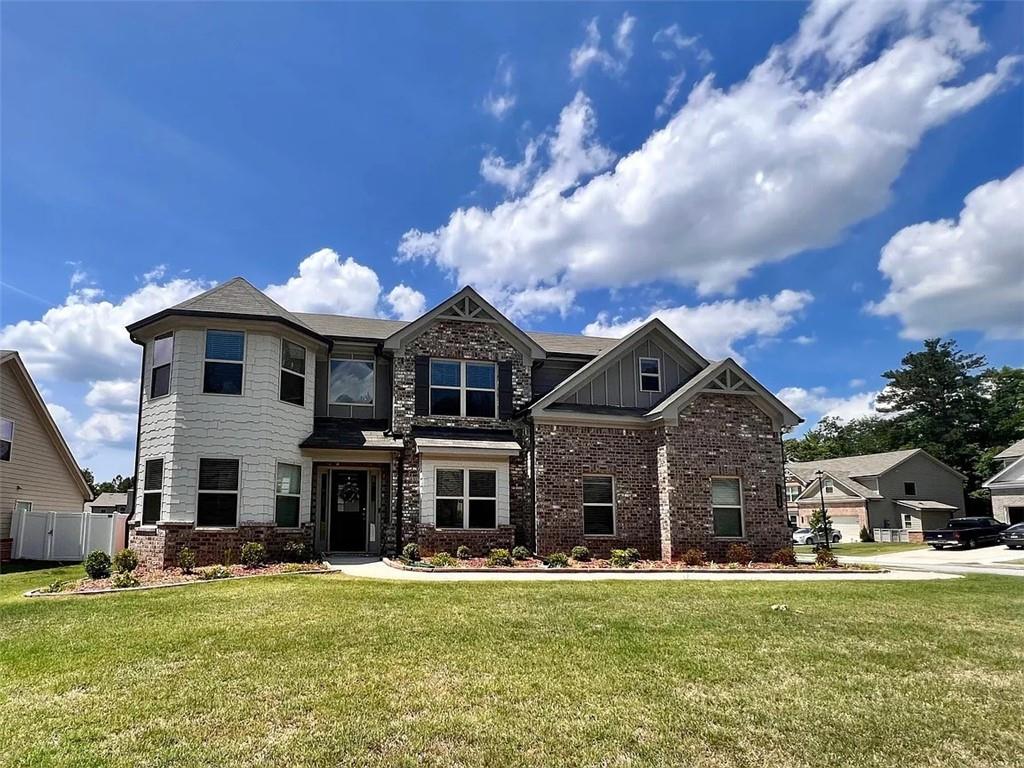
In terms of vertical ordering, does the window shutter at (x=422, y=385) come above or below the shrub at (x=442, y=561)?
above

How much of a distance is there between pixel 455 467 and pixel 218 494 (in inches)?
224

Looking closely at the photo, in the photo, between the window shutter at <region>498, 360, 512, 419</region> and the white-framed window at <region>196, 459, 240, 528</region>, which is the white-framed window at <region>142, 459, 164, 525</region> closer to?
the white-framed window at <region>196, 459, 240, 528</region>

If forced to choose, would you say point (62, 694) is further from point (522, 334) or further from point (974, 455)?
point (974, 455)

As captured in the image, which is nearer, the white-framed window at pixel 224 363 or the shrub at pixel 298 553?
the shrub at pixel 298 553

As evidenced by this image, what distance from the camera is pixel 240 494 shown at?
15805 millimetres

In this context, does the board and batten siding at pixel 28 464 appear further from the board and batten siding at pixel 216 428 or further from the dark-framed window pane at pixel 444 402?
the dark-framed window pane at pixel 444 402

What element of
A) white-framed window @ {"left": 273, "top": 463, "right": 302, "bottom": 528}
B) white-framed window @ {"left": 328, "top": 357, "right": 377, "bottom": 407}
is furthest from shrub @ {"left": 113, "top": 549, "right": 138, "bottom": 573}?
white-framed window @ {"left": 328, "top": 357, "right": 377, "bottom": 407}

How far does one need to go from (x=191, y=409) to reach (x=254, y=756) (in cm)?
1288

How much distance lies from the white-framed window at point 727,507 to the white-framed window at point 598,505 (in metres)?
2.67

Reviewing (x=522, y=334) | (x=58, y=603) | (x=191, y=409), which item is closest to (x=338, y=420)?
(x=191, y=409)

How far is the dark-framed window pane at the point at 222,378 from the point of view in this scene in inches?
633

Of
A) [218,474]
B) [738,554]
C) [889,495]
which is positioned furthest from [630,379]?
[889,495]

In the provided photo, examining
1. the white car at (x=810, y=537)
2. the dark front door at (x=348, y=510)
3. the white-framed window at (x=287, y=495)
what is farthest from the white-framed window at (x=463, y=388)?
the white car at (x=810, y=537)

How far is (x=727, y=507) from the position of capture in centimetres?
1792
